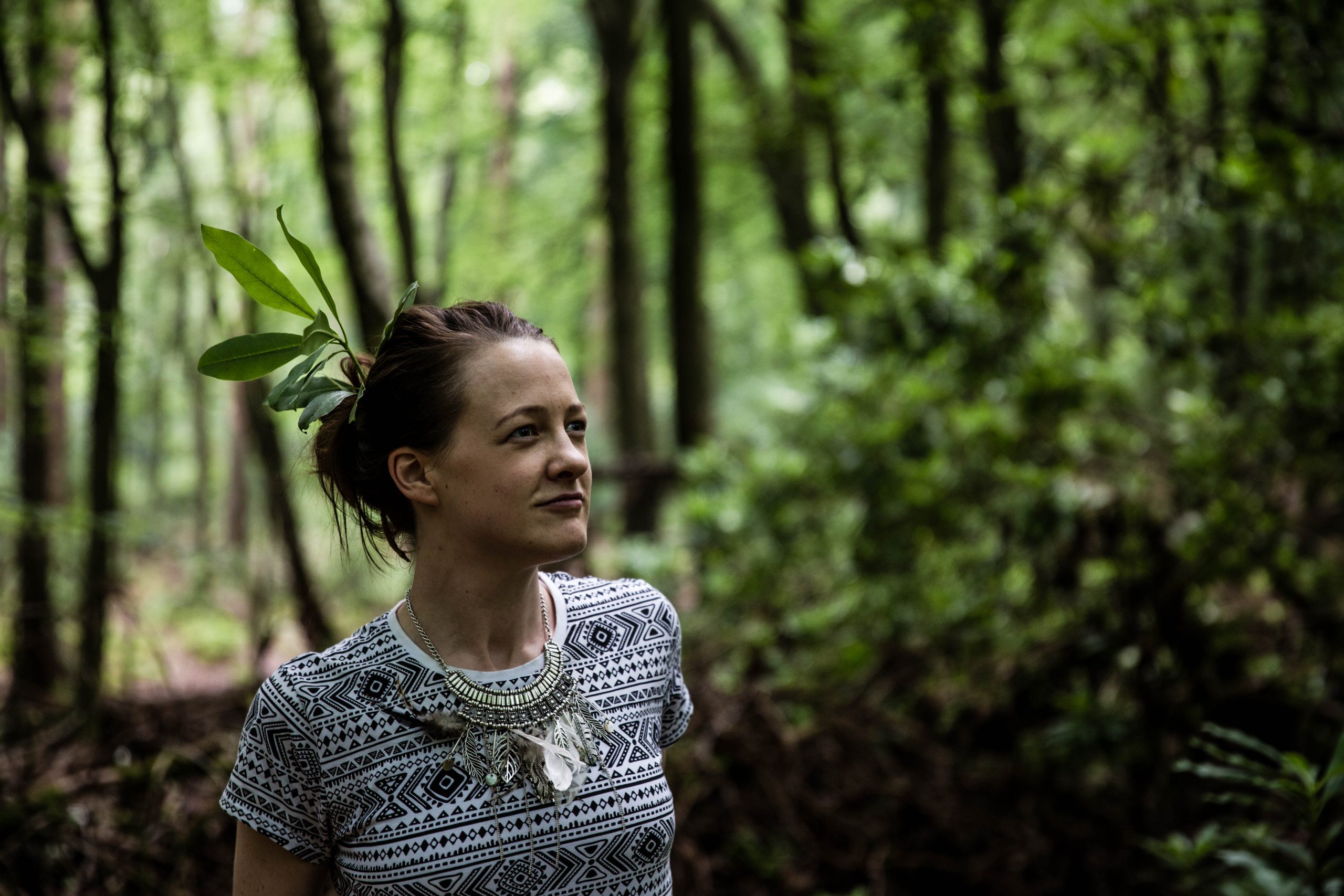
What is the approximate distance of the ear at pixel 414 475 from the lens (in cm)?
180

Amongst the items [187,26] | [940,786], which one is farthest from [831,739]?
[187,26]

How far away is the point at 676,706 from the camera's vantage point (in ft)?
7.23

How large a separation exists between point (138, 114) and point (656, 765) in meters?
5.92

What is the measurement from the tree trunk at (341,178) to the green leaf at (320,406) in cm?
364

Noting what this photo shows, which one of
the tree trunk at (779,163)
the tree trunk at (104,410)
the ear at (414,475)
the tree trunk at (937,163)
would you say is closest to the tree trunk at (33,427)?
the tree trunk at (104,410)

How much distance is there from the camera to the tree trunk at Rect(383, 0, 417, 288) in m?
6.06

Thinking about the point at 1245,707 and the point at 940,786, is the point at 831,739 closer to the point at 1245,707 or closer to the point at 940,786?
the point at 940,786

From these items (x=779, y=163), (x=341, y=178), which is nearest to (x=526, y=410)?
(x=341, y=178)

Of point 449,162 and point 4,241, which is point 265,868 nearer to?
point 4,241

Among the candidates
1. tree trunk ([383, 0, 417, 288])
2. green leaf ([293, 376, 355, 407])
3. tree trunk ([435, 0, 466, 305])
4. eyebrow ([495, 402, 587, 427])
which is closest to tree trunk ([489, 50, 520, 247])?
tree trunk ([435, 0, 466, 305])

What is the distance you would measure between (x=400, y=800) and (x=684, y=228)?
21.0 ft

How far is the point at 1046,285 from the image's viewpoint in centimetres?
502

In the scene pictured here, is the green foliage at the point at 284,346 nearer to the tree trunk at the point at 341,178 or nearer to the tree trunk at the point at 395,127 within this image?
the tree trunk at the point at 341,178

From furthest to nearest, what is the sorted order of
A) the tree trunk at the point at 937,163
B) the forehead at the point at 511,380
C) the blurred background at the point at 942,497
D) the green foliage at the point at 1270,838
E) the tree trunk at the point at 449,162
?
the tree trunk at the point at 449,162
the tree trunk at the point at 937,163
the blurred background at the point at 942,497
the green foliage at the point at 1270,838
the forehead at the point at 511,380
